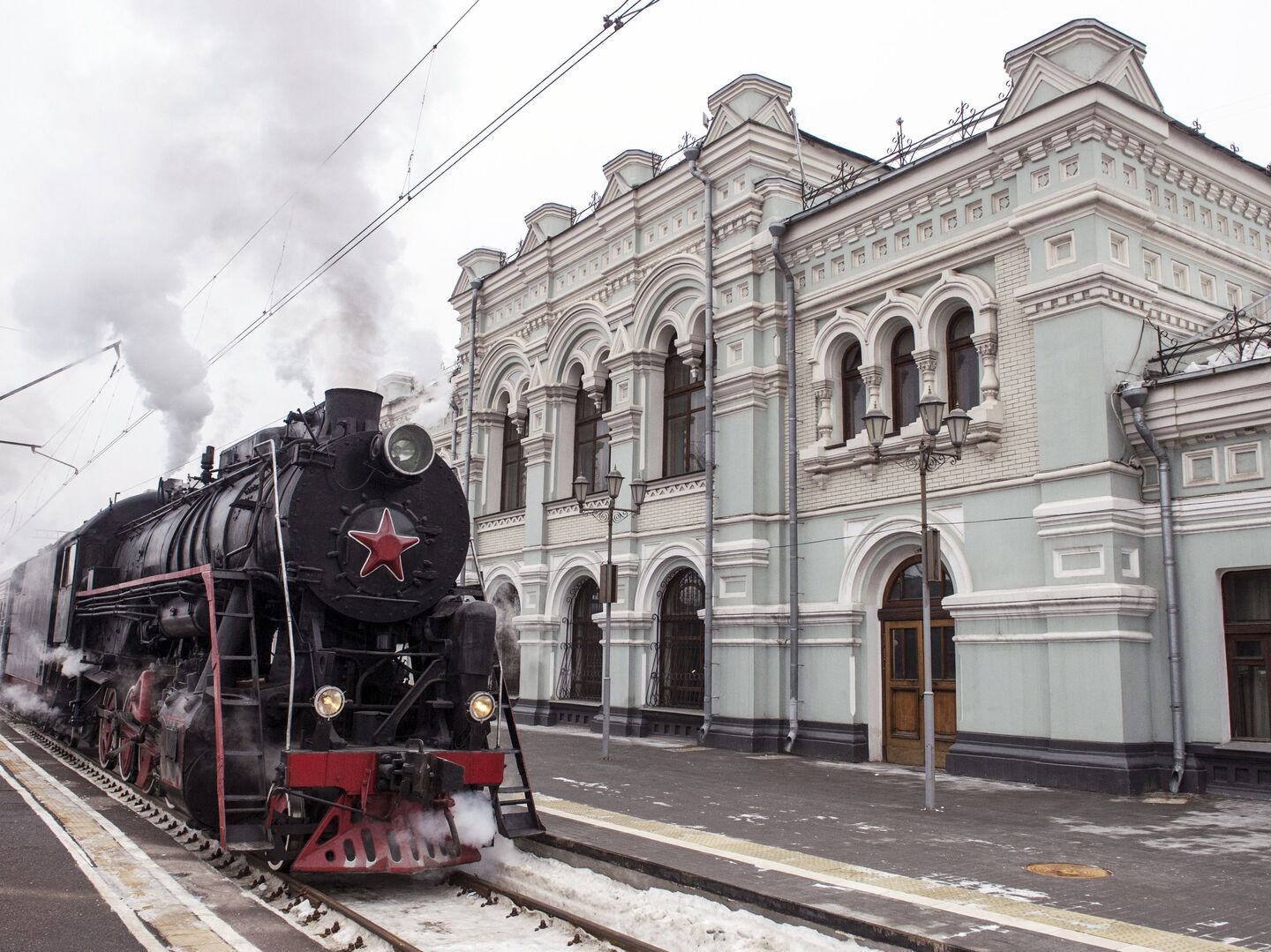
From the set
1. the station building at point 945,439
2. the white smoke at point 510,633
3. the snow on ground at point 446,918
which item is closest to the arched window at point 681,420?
the station building at point 945,439

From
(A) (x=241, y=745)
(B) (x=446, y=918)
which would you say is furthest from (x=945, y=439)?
(A) (x=241, y=745)

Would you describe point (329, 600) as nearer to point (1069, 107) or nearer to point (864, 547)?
point (864, 547)

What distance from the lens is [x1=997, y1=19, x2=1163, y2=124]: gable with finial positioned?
1159 centimetres

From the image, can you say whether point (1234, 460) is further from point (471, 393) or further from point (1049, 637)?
point (471, 393)

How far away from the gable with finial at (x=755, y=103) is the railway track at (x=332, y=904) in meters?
11.5

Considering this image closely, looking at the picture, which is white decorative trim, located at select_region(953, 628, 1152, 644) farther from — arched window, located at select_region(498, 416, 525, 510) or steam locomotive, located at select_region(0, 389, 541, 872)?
arched window, located at select_region(498, 416, 525, 510)

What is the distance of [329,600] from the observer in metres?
7.66

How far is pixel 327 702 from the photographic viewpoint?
6.87 meters

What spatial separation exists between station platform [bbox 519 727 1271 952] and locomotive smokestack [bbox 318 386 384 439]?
344 centimetres

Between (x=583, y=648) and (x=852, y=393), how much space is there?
656 centimetres

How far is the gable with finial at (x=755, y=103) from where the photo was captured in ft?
50.1

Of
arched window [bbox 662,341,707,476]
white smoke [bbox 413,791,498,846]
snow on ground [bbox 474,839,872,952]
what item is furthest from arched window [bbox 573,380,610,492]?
white smoke [bbox 413,791,498,846]

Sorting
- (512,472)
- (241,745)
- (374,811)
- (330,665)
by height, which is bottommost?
(374,811)

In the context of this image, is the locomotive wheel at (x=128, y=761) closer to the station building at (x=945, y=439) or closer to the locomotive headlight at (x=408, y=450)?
the locomotive headlight at (x=408, y=450)
